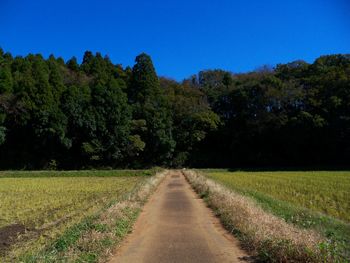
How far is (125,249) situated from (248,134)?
53247 millimetres

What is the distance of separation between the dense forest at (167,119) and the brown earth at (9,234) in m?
37.7

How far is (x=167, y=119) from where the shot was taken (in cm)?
5675

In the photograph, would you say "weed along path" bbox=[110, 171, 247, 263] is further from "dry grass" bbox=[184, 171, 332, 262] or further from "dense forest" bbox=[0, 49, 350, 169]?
"dense forest" bbox=[0, 49, 350, 169]

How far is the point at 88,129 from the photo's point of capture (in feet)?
166

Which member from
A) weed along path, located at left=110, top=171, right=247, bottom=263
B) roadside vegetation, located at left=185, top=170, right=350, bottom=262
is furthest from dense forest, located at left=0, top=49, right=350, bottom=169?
roadside vegetation, located at left=185, top=170, right=350, bottom=262

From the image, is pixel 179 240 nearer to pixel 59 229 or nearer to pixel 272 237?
pixel 272 237

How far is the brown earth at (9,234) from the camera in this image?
378 inches

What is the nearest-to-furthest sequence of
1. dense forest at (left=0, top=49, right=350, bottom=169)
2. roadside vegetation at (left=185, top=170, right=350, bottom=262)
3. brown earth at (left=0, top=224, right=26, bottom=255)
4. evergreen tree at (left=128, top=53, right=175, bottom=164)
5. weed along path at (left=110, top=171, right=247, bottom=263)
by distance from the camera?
roadside vegetation at (left=185, top=170, right=350, bottom=262)
weed along path at (left=110, top=171, right=247, bottom=263)
brown earth at (left=0, top=224, right=26, bottom=255)
dense forest at (left=0, top=49, right=350, bottom=169)
evergreen tree at (left=128, top=53, right=175, bottom=164)

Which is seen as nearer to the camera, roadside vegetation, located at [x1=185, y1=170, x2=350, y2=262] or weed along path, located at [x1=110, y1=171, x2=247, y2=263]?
roadside vegetation, located at [x1=185, y1=170, x2=350, y2=262]

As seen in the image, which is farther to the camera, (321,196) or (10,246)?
(321,196)

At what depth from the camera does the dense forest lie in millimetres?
50406

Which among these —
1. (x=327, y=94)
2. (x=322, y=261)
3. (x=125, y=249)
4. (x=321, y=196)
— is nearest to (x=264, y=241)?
(x=322, y=261)

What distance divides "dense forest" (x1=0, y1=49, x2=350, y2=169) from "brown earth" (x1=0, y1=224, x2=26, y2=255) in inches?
1485

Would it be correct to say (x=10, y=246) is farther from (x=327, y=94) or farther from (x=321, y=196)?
(x=327, y=94)
